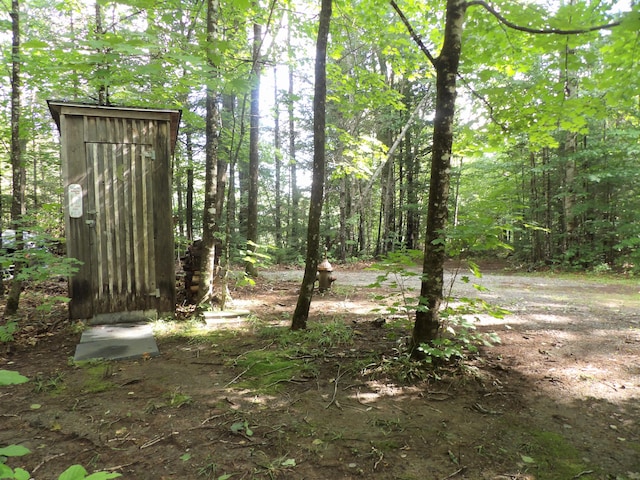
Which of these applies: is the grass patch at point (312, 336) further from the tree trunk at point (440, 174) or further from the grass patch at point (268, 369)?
the tree trunk at point (440, 174)

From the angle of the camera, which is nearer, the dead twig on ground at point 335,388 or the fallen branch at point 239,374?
the dead twig on ground at point 335,388

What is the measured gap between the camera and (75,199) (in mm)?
5312

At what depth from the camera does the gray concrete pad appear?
423 cm

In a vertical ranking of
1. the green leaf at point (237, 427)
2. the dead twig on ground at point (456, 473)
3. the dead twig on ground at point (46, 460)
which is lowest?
the dead twig on ground at point (456, 473)

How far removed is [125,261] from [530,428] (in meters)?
5.63

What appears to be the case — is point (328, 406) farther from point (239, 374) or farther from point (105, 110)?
point (105, 110)

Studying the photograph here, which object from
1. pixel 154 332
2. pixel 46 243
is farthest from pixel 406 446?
pixel 46 243

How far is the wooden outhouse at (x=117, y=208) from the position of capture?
5332mm

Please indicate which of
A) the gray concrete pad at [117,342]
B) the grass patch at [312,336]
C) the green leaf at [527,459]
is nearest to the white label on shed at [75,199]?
the gray concrete pad at [117,342]

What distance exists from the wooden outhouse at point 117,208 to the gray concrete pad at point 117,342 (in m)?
0.38

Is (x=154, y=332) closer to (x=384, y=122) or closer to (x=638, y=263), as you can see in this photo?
(x=638, y=263)

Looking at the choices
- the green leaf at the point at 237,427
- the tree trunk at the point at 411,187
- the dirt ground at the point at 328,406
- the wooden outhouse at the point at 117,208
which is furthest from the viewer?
the tree trunk at the point at 411,187

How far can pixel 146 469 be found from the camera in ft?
7.47

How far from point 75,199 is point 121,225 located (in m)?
0.71
